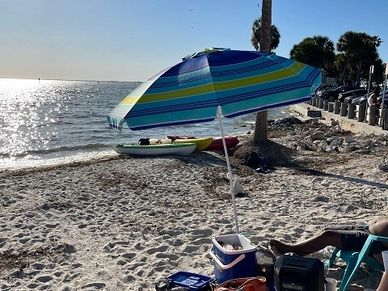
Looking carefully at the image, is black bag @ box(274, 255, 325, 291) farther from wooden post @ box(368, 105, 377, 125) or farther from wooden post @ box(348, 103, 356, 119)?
wooden post @ box(348, 103, 356, 119)

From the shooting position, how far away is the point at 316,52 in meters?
64.4

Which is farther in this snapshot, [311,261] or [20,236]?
[20,236]

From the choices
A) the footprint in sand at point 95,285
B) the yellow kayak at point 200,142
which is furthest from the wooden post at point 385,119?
the footprint in sand at point 95,285

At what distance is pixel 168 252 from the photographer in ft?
18.1

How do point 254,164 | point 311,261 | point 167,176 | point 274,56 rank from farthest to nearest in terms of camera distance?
point 254,164
point 167,176
point 274,56
point 311,261

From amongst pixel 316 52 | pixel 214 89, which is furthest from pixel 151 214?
pixel 316 52

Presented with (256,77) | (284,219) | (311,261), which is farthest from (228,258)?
(284,219)

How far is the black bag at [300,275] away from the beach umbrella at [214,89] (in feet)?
4.04

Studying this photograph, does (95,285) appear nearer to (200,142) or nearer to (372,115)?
(200,142)

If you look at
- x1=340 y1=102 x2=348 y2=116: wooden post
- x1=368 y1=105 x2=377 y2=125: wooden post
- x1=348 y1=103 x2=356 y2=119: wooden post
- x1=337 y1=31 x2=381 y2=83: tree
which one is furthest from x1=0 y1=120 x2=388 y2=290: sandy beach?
x1=337 y1=31 x2=381 y2=83: tree

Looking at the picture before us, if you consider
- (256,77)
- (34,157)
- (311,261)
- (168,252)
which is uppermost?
(256,77)

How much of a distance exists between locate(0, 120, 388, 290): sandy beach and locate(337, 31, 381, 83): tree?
47579 millimetres

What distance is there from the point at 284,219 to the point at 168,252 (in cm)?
199

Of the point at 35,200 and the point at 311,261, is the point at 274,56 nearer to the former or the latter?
the point at 311,261
